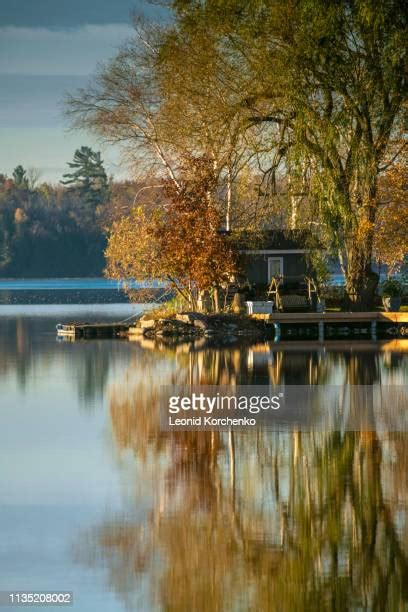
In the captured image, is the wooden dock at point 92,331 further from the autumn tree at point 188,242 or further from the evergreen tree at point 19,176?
the evergreen tree at point 19,176

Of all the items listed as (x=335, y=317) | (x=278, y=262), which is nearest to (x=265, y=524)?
(x=335, y=317)

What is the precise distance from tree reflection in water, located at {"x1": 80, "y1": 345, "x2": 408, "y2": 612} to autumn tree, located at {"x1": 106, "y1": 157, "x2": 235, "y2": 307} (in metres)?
20.5

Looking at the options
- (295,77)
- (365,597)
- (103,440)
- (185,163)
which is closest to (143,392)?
(103,440)

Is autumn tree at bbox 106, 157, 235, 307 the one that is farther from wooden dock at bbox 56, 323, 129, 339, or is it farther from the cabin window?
the cabin window

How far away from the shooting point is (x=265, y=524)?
879cm

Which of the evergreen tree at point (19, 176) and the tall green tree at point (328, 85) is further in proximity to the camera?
the evergreen tree at point (19, 176)

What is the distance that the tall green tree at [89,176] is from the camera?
11706 cm

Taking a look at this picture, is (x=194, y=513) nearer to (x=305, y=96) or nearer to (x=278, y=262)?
(x=305, y=96)

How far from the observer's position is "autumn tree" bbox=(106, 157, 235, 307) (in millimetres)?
34938

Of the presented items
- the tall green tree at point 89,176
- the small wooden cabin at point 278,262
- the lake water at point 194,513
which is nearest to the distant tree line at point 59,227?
the tall green tree at point 89,176

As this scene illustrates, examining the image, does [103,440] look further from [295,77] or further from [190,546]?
[295,77]

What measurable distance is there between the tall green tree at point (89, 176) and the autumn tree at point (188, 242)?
265 ft

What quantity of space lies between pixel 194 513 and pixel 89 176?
111877 millimetres

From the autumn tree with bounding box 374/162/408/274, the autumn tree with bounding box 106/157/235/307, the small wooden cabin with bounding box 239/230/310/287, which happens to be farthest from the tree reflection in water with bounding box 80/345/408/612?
the small wooden cabin with bounding box 239/230/310/287
